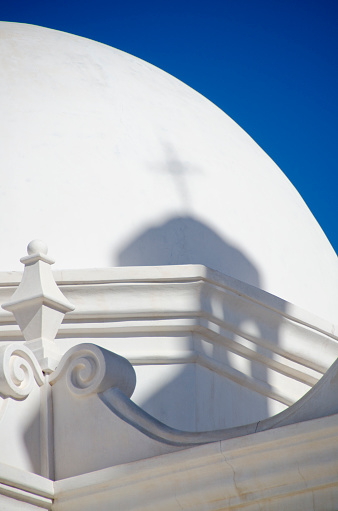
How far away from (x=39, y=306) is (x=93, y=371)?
67 centimetres

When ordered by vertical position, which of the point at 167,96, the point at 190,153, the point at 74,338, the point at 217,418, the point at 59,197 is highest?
the point at 167,96

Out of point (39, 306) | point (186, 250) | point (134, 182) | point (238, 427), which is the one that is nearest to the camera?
Answer: point (238, 427)

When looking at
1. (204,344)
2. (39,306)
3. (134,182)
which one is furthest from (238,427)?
(134,182)

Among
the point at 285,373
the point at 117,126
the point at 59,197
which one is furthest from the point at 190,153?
the point at 285,373

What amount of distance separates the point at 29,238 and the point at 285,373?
2495 millimetres

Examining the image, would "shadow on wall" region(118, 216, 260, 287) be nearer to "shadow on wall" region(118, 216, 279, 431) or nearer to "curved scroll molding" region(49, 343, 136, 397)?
"shadow on wall" region(118, 216, 279, 431)

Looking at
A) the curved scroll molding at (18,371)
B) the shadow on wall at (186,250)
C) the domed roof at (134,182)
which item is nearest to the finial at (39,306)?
the curved scroll molding at (18,371)

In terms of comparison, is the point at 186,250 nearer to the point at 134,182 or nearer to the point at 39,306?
the point at 134,182

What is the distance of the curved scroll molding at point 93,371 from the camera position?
21.8ft

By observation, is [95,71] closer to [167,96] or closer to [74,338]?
[167,96]

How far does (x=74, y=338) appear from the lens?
909 cm

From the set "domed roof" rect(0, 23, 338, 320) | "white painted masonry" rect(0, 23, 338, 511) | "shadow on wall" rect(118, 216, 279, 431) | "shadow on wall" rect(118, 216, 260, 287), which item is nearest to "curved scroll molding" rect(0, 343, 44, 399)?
"white painted masonry" rect(0, 23, 338, 511)

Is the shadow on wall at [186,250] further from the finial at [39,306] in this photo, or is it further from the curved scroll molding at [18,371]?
the curved scroll molding at [18,371]

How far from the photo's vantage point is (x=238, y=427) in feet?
20.0
